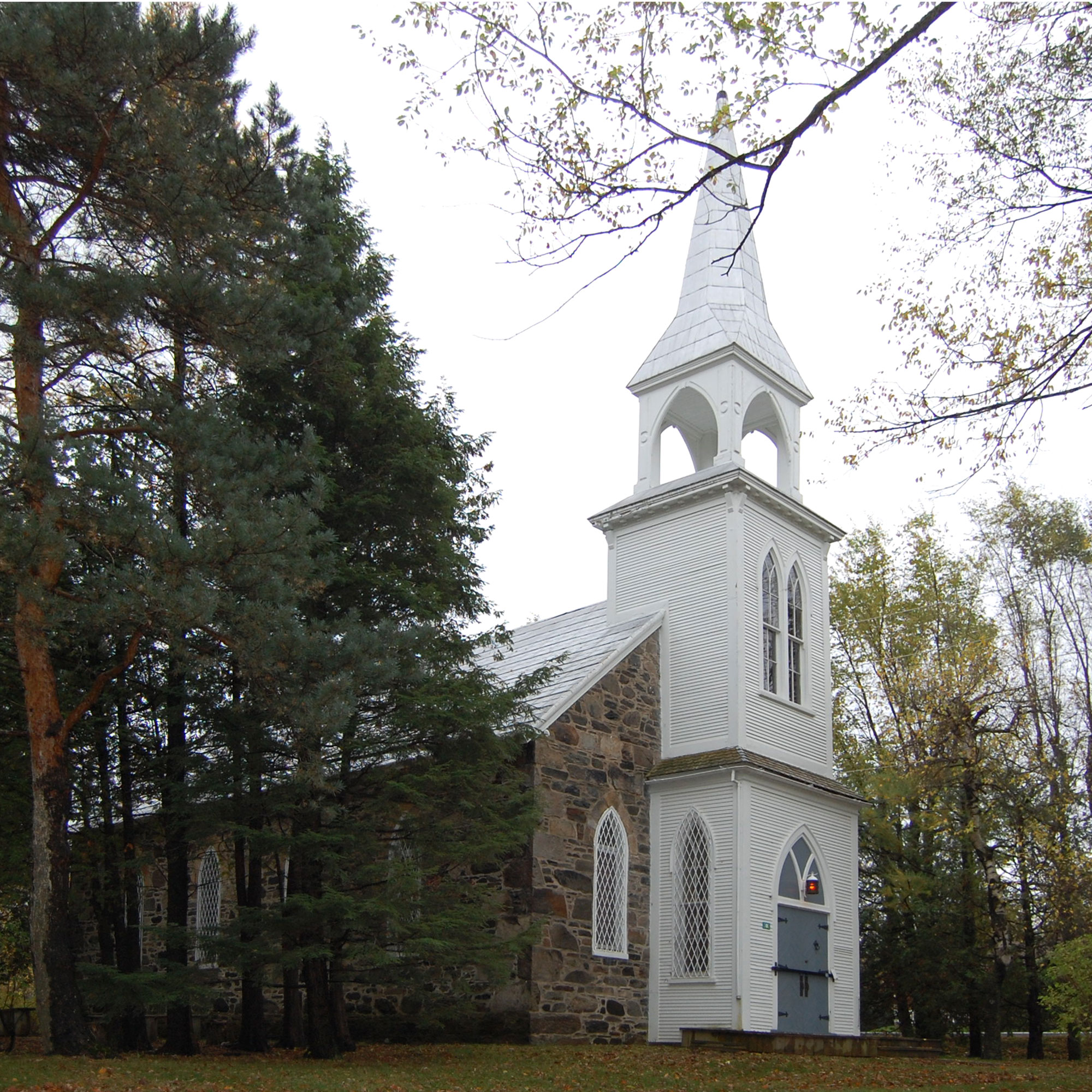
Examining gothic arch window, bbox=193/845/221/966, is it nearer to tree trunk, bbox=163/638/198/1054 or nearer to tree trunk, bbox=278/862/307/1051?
tree trunk, bbox=278/862/307/1051

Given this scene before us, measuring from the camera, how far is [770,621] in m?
19.3

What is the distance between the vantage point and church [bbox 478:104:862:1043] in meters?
16.4

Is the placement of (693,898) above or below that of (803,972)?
above

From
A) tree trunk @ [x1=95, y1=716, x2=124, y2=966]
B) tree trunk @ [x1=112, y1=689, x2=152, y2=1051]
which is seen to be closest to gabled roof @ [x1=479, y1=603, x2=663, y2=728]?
tree trunk @ [x1=112, y1=689, x2=152, y2=1051]

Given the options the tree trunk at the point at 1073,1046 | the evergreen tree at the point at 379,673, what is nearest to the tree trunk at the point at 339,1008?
the evergreen tree at the point at 379,673

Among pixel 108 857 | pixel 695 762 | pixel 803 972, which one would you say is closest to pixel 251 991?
pixel 108 857

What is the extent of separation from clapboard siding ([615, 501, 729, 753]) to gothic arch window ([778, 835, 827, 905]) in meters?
2.15

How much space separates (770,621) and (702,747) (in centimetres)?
257

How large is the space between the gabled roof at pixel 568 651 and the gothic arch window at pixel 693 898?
8.62ft

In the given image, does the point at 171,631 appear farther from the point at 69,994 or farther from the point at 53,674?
the point at 69,994

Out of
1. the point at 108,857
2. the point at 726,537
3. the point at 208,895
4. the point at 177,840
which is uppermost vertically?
the point at 726,537

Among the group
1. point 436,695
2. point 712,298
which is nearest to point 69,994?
point 436,695

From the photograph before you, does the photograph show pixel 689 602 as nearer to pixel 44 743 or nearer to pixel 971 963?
pixel 971 963

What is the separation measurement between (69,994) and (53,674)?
123 inches
